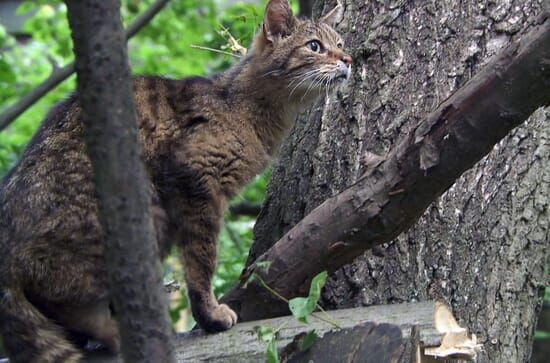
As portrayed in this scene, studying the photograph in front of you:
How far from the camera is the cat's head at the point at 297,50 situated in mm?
4152

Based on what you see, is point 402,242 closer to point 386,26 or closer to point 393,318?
point 393,318

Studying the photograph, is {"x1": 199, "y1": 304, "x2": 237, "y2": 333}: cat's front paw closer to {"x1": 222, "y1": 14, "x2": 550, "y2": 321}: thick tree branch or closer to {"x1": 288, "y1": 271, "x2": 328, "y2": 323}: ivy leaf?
{"x1": 222, "y1": 14, "x2": 550, "y2": 321}: thick tree branch

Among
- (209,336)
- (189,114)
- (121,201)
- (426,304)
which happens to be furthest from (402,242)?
(121,201)

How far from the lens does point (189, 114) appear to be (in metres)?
3.96

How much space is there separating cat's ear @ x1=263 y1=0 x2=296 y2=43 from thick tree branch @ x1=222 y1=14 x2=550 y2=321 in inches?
56.3

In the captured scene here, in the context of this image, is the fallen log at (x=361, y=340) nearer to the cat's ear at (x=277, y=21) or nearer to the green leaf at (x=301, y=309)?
the green leaf at (x=301, y=309)

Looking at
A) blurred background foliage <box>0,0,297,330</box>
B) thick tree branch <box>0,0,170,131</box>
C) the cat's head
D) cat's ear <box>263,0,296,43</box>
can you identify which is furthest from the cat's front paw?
blurred background foliage <box>0,0,297,330</box>

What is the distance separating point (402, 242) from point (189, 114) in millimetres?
1089

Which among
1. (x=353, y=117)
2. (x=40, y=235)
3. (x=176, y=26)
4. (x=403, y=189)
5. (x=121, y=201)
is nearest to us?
(x=121, y=201)

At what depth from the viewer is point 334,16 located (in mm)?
4301

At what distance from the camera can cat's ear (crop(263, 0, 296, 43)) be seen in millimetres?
4309

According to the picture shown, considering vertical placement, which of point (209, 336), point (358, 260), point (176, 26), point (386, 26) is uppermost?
point (176, 26)

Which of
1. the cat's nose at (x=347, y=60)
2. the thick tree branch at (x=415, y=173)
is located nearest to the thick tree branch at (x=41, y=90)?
the cat's nose at (x=347, y=60)

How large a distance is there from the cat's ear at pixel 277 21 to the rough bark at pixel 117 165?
2.54 m
